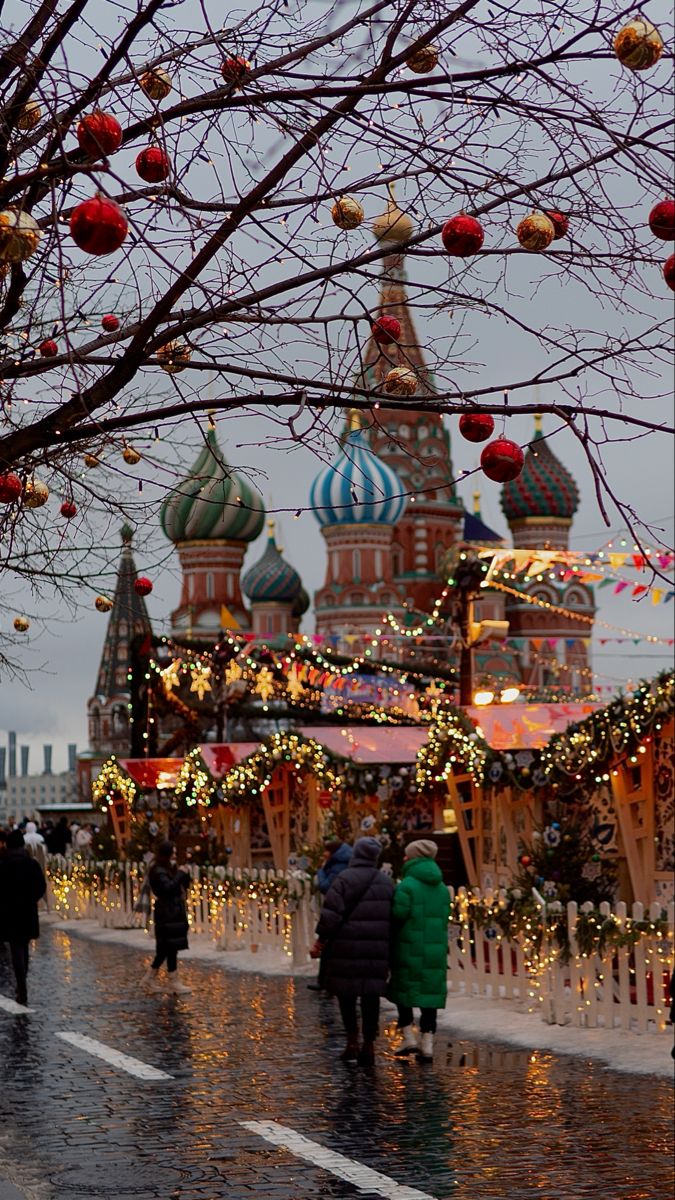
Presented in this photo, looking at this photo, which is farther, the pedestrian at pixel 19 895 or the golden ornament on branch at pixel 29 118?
the pedestrian at pixel 19 895

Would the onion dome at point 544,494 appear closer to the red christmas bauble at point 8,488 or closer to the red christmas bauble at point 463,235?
the red christmas bauble at point 8,488

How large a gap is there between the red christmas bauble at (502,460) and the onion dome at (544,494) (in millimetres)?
74498

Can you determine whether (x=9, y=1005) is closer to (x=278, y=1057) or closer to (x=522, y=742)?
(x=278, y=1057)

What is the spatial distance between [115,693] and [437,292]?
9770 cm

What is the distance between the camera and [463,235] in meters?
5.15

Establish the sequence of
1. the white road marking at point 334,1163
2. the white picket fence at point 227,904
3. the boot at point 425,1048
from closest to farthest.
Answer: the white road marking at point 334,1163, the boot at point 425,1048, the white picket fence at point 227,904

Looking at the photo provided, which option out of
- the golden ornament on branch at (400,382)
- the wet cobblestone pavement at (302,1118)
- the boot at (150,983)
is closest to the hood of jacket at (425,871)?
the wet cobblestone pavement at (302,1118)

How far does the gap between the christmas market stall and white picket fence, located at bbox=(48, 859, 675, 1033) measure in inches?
31.6

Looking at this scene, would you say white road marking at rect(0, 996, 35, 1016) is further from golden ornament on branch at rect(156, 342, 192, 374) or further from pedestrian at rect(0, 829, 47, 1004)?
golden ornament on branch at rect(156, 342, 192, 374)

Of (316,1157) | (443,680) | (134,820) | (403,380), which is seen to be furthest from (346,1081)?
(443,680)

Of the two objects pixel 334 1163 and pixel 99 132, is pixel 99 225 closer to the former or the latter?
pixel 99 132

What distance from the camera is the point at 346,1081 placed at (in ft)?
38.9

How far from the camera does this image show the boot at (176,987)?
17.4 metres

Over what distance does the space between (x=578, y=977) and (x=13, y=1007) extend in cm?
538
